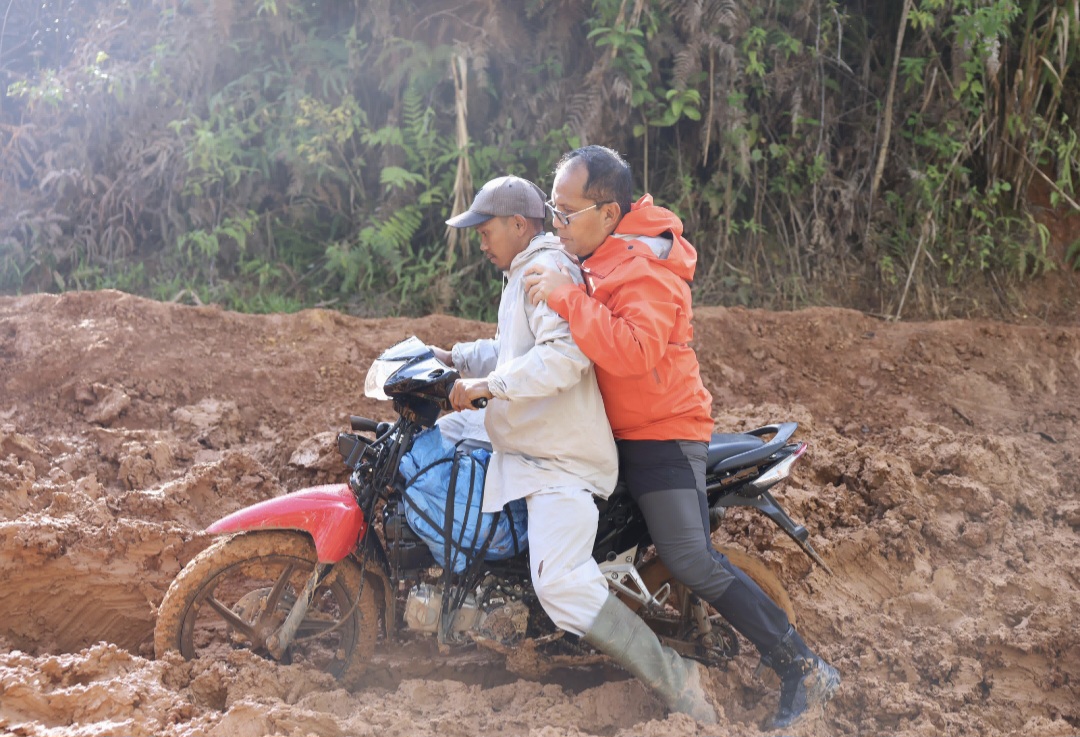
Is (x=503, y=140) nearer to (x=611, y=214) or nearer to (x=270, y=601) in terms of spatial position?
(x=611, y=214)

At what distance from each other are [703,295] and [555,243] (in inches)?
177

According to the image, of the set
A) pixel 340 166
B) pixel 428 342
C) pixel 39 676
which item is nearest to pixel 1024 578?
pixel 428 342

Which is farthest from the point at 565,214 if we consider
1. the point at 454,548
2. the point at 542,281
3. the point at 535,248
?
the point at 454,548

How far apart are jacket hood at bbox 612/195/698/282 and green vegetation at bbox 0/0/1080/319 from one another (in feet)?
13.5

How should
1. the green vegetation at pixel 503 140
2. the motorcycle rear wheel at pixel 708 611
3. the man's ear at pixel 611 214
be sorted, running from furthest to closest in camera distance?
the green vegetation at pixel 503 140, the motorcycle rear wheel at pixel 708 611, the man's ear at pixel 611 214

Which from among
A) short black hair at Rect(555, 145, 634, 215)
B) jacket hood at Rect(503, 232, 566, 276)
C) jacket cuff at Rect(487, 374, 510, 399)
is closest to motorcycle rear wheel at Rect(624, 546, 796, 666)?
jacket cuff at Rect(487, 374, 510, 399)

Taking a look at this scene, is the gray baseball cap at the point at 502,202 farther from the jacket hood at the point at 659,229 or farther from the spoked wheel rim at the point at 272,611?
the spoked wheel rim at the point at 272,611

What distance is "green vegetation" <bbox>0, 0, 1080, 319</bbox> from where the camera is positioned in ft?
24.5

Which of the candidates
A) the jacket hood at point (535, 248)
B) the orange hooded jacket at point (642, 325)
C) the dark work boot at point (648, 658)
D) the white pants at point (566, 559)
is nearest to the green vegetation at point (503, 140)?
the jacket hood at point (535, 248)

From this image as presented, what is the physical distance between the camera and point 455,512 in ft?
11.7

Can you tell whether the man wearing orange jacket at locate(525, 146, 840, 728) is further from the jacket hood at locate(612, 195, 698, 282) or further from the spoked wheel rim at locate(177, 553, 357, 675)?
the spoked wheel rim at locate(177, 553, 357, 675)

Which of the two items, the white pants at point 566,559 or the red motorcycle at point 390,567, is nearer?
the white pants at point 566,559

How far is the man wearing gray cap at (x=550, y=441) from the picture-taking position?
3.24m

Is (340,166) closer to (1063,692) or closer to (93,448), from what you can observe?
(93,448)
